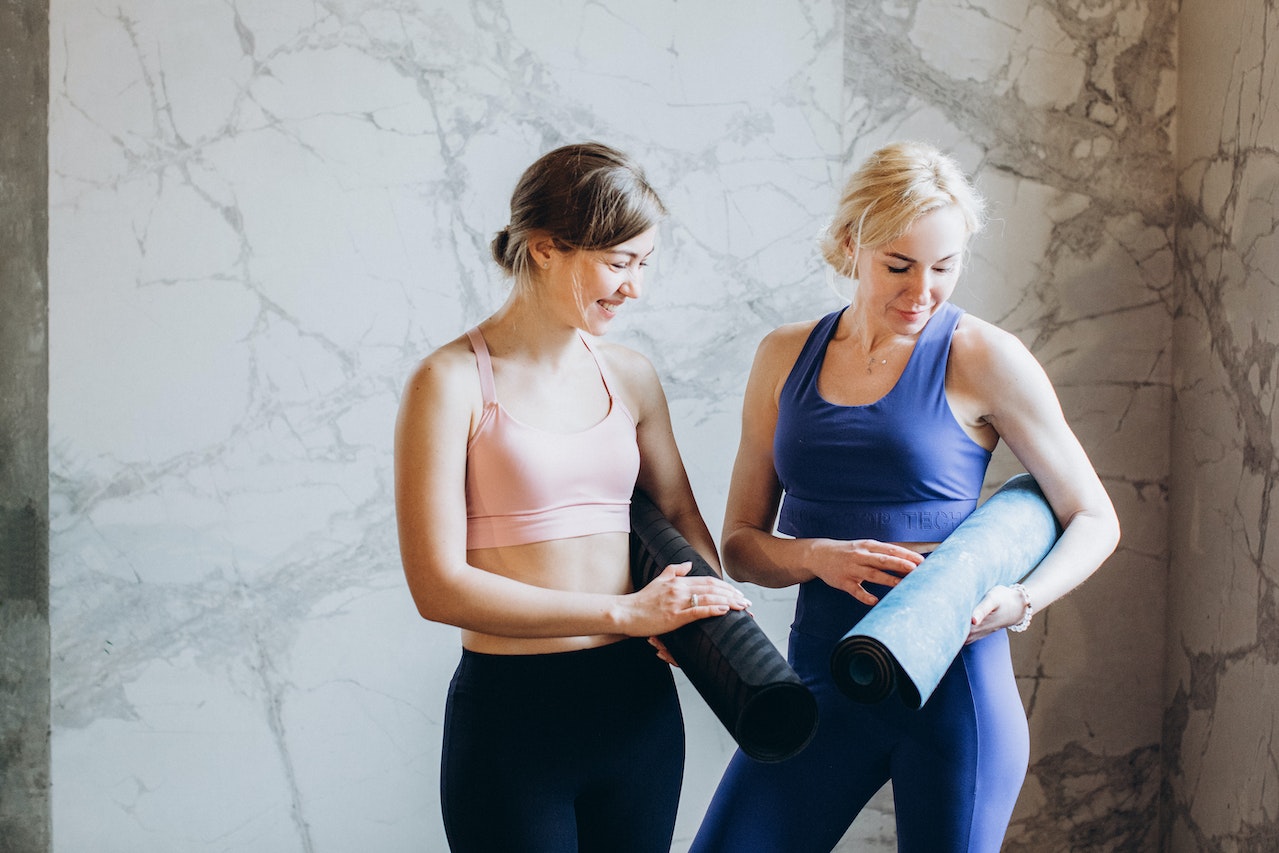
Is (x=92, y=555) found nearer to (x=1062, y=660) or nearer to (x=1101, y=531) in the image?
(x=1101, y=531)

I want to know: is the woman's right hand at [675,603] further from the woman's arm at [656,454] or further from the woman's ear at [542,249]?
the woman's ear at [542,249]

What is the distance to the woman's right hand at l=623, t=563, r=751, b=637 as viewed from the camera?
1.27 m

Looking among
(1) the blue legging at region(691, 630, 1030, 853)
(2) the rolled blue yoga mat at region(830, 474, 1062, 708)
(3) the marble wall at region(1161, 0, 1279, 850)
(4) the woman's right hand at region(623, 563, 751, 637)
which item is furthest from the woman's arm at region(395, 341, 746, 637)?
(3) the marble wall at region(1161, 0, 1279, 850)

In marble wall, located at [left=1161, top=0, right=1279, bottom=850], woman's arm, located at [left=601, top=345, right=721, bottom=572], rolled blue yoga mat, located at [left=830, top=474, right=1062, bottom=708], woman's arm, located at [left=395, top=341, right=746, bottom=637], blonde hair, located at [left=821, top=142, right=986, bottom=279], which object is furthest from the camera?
marble wall, located at [left=1161, top=0, right=1279, bottom=850]

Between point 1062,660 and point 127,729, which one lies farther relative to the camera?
point 1062,660

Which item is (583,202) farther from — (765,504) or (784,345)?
(765,504)

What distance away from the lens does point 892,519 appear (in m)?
1.42

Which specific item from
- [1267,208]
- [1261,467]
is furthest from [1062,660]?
[1267,208]

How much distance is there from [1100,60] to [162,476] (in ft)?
6.84

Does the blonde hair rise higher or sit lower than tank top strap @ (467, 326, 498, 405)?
higher

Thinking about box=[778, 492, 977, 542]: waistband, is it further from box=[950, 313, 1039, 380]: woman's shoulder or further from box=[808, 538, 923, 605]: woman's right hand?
box=[950, 313, 1039, 380]: woman's shoulder

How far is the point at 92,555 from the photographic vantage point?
6.70 feet

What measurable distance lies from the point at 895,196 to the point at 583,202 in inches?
15.8

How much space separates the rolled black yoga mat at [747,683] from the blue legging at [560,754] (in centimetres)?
10
